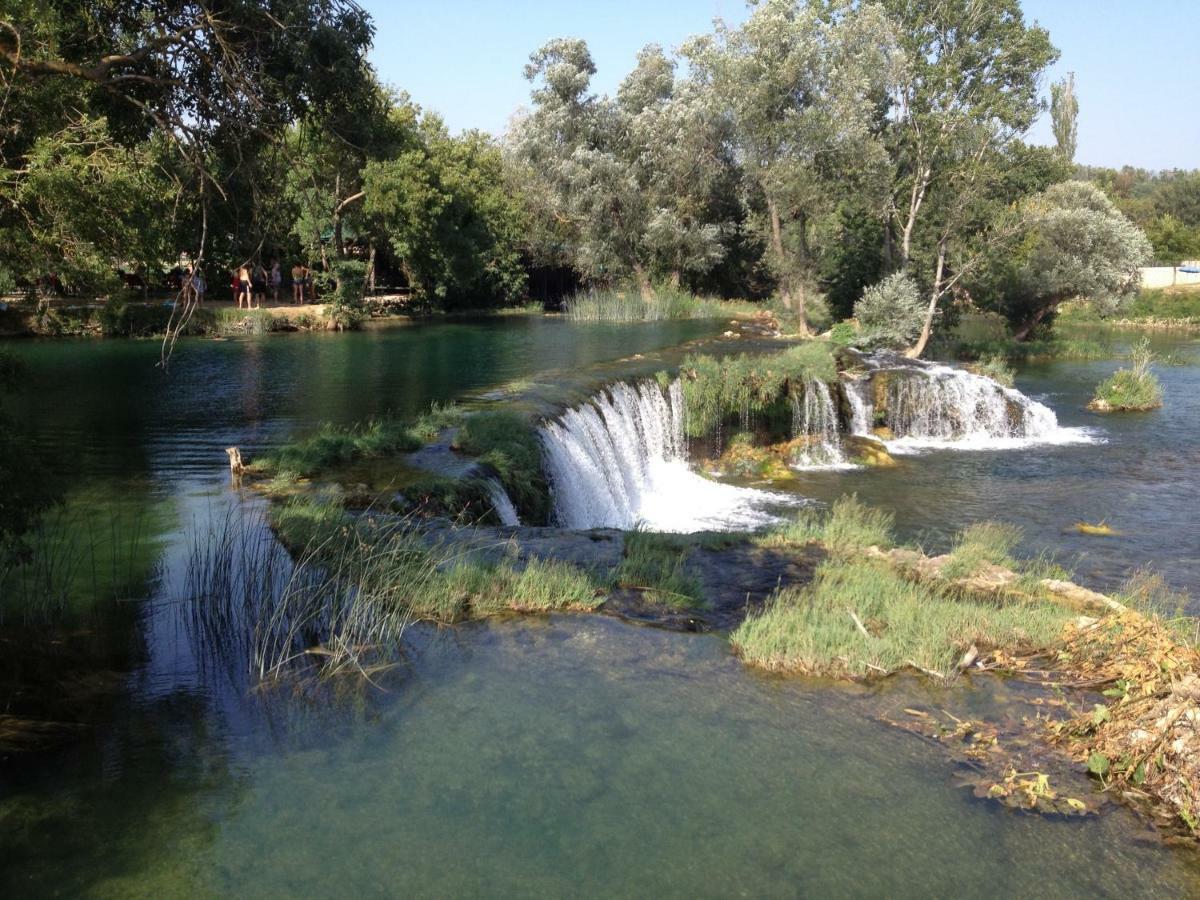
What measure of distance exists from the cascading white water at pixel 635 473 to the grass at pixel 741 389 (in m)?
0.34

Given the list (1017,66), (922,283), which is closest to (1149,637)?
(1017,66)

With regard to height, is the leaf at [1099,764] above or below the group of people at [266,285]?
below

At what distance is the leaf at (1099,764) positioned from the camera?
5195mm

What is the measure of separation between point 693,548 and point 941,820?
16.1 feet

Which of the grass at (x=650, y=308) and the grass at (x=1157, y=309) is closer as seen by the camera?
the grass at (x=650, y=308)

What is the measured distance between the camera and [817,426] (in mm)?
18562

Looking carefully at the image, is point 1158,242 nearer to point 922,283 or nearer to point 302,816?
point 922,283

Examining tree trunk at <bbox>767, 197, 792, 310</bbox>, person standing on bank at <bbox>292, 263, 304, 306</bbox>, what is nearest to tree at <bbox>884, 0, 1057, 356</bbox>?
tree trunk at <bbox>767, 197, 792, 310</bbox>

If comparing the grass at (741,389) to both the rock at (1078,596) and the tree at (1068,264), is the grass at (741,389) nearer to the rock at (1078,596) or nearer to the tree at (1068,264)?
the rock at (1078,596)

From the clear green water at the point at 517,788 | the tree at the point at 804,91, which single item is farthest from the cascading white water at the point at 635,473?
the tree at the point at 804,91

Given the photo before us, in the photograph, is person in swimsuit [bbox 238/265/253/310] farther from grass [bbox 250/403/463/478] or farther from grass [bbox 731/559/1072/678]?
grass [bbox 731/559/1072/678]

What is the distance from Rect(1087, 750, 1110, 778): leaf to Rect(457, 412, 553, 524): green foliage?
7.53 meters

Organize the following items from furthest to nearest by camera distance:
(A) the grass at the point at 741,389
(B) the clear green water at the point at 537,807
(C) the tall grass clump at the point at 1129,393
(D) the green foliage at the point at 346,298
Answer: (D) the green foliage at the point at 346,298 < (C) the tall grass clump at the point at 1129,393 < (A) the grass at the point at 741,389 < (B) the clear green water at the point at 537,807

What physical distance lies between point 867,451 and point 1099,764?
497 inches
